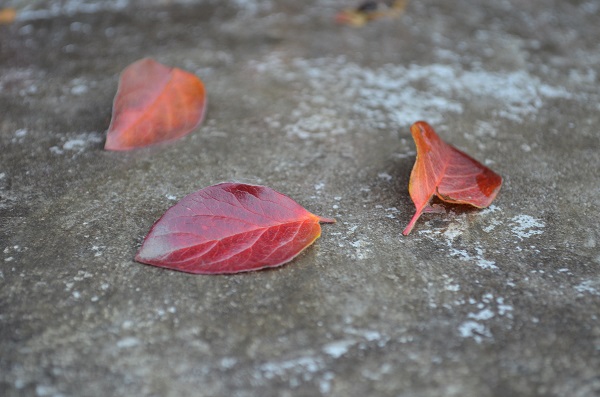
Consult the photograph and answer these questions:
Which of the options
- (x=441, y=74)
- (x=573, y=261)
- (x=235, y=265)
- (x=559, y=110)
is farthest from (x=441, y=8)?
(x=235, y=265)

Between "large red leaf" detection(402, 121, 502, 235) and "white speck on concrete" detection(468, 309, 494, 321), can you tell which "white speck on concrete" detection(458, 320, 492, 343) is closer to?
"white speck on concrete" detection(468, 309, 494, 321)

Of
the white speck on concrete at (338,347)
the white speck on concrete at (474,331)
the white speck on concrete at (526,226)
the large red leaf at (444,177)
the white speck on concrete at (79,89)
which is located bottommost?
the white speck on concrete at (526,226)

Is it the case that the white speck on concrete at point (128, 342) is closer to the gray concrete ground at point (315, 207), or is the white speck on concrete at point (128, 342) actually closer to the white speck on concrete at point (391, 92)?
the gray concrete ground at point (315, 207)

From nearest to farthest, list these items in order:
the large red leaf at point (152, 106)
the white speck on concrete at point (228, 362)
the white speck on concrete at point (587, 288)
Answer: the white speck on concrete at point (228, 362), the white speck on concrete at point (587, 288), the large red leaf at point (152, 106)

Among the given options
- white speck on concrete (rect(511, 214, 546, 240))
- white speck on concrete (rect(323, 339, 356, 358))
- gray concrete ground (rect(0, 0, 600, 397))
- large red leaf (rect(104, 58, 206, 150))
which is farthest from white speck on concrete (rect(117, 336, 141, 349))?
white speck on concrete (rect(511, 214, 546, 240))

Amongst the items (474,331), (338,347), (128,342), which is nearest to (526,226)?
(474,331)

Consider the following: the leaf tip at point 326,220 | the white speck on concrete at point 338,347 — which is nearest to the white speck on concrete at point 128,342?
the white speck on concrete at point 338,347
